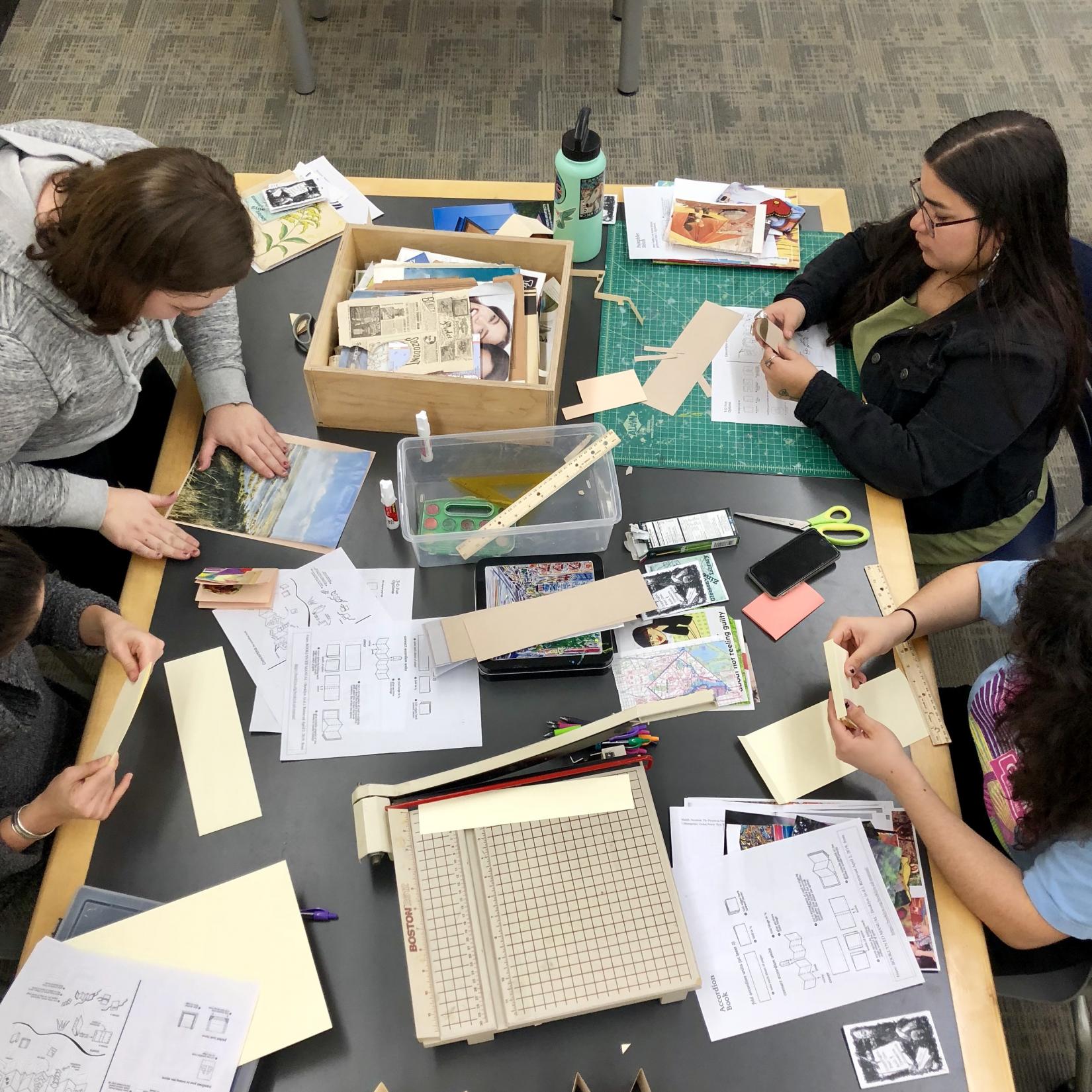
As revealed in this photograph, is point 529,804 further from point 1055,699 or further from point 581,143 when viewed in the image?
point 581,143

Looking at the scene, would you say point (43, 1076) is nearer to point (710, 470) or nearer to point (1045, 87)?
point (710, 470)

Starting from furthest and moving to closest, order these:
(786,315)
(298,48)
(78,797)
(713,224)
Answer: (298,48)
(713,224)
(786,315)
(78,797)

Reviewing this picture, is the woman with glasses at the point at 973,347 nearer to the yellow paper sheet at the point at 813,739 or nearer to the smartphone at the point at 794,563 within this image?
the smartphone at the point at 794,563

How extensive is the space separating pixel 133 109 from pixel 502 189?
1852mm

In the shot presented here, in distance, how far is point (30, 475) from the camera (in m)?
1.18

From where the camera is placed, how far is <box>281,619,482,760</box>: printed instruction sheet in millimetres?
1081

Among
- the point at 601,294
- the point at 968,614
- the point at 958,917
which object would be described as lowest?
the point at 958,917

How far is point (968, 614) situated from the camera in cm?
117

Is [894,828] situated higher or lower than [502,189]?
lower

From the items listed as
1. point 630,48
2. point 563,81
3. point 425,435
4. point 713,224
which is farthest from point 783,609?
point 563,81

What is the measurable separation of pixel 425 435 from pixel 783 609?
1.83 ft

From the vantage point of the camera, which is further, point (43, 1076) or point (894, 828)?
point (894, 828)

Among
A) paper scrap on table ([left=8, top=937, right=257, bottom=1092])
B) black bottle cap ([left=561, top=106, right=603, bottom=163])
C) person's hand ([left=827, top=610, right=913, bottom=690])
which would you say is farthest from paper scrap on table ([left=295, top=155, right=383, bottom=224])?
paper scrap on table ([left=8, top=937, right=257, bottom=1092])

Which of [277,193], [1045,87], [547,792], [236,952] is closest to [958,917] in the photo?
[547,792]
